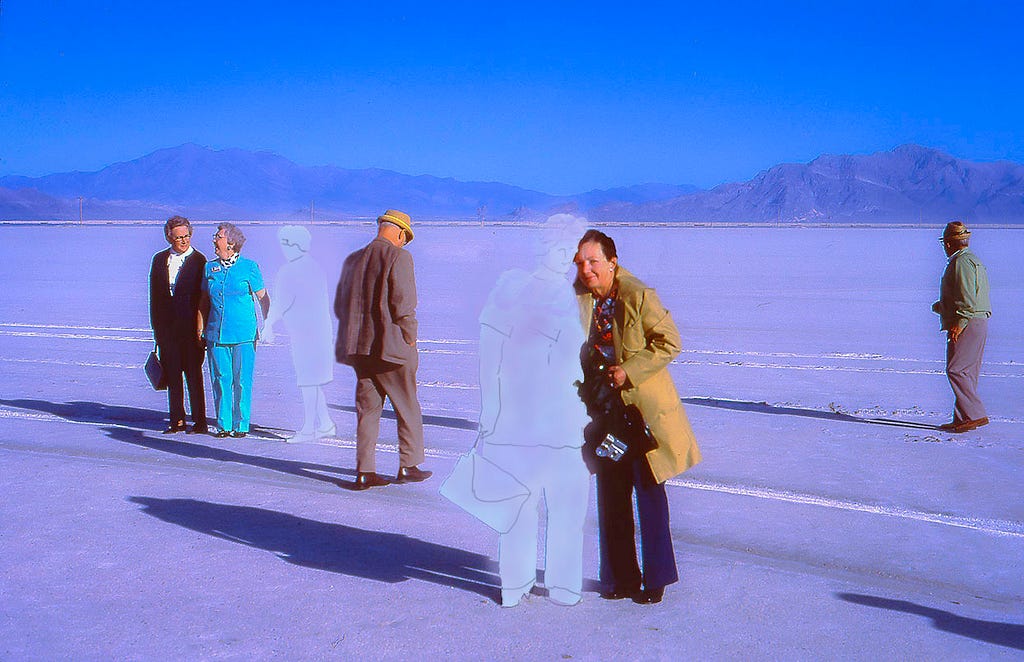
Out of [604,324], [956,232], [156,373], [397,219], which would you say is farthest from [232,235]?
[956,232]

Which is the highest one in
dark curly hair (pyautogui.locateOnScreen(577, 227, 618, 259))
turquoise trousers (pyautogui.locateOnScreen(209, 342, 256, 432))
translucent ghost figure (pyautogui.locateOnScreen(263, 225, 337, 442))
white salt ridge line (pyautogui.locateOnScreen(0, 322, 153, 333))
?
dark curly hair (pyautogui.locateOnScreen(577, 227, 618, 259))

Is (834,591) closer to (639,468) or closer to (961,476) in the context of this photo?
(639,468)

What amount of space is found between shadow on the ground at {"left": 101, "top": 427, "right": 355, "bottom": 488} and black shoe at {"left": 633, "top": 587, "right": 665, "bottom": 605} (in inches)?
116

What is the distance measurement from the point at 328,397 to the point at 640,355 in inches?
288

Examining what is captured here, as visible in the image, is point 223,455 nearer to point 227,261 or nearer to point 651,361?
point 227,261

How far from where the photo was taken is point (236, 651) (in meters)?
4.66

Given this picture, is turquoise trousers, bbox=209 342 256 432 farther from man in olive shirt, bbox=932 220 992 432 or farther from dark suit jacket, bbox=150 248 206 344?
man in olive shirt, bbox=932 220 992 432

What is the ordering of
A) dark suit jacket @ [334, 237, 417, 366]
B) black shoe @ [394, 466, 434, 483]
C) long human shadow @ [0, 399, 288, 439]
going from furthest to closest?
long human shadow @ [0, 399, 288, 439], black shoe @ [394, 466, 434, 483], dark suit jacket @ [334, 237, 417, 366]

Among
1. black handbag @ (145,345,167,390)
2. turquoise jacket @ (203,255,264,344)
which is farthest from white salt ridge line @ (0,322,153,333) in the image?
turquoise jacket @ (203,255,264,344)

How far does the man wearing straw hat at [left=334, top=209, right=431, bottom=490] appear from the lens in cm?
718

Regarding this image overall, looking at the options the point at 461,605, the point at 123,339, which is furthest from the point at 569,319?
the point at 123,339

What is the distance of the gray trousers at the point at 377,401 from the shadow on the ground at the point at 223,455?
405 millimetres

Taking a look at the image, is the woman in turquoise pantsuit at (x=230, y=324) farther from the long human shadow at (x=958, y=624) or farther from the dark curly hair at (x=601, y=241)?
the long human shadow at (x=958, y=624)

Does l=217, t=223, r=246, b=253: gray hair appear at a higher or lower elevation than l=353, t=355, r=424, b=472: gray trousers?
higher
